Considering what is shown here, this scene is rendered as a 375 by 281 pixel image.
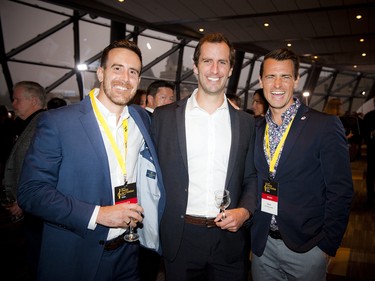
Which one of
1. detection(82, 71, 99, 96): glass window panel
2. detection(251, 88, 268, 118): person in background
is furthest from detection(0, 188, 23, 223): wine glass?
detection(82, 71, 99, 96): glass window panel

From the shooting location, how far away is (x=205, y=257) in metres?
1.86

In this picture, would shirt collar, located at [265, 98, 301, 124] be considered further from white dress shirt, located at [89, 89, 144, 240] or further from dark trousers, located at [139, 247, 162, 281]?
dark trousers, located at [139, 247, 162, 281]

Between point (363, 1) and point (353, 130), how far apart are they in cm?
288

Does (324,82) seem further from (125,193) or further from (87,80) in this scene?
(125,193)

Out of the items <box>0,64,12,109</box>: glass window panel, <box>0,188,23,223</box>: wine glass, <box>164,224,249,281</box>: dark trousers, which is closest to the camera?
<box>164,224,249,281</box>: dark trousers

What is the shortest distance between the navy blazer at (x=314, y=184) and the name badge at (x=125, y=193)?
3.08 ft

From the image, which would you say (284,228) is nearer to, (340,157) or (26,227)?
(340,157)

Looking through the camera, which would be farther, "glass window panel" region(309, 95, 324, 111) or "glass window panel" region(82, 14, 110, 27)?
"glass window panel" region(309, 95, 324, 111)

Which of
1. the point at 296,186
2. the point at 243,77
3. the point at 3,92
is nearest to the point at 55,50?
the point at 3,92

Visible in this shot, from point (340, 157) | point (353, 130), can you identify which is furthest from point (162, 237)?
point (353, 130)

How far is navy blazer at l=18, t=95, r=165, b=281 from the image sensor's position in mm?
1510

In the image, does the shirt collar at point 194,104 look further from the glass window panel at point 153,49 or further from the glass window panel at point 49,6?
the glass window panel at point 153,49

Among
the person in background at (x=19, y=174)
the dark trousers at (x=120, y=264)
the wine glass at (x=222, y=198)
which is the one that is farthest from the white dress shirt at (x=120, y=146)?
the person in background at (x=19, y=174)

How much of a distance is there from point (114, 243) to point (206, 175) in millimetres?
732
